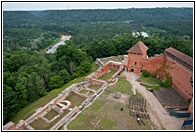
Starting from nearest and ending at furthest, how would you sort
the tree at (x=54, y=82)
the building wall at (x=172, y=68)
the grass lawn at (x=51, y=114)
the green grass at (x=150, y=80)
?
the grass lawn at (x=51, y=114), the building wall at (x=172, y=68), the green grass at (x=150, y=80), the tree at (x=54, y=82)

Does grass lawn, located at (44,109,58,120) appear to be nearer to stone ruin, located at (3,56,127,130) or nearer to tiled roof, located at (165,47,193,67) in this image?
stone ruin, located at (3,56,127,130)

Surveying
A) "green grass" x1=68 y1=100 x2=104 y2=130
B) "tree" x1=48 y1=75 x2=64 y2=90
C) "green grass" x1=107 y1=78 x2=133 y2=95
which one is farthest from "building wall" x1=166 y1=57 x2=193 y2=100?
"tree" x1=48 y1=75 x2=64 y2=90

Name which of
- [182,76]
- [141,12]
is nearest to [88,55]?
[182,76]

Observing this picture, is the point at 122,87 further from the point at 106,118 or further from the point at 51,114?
the point at 51,114

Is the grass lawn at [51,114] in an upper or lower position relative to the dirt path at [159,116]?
lower

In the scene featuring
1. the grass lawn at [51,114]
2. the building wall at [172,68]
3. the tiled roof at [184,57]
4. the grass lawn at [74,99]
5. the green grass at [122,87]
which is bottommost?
the grass lawn at [51,114]

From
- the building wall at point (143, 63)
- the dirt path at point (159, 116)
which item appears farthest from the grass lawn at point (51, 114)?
the building wall at point (143, 63)

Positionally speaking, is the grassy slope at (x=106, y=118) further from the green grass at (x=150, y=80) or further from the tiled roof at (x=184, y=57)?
the tiled roof at (x=184, y=57)
